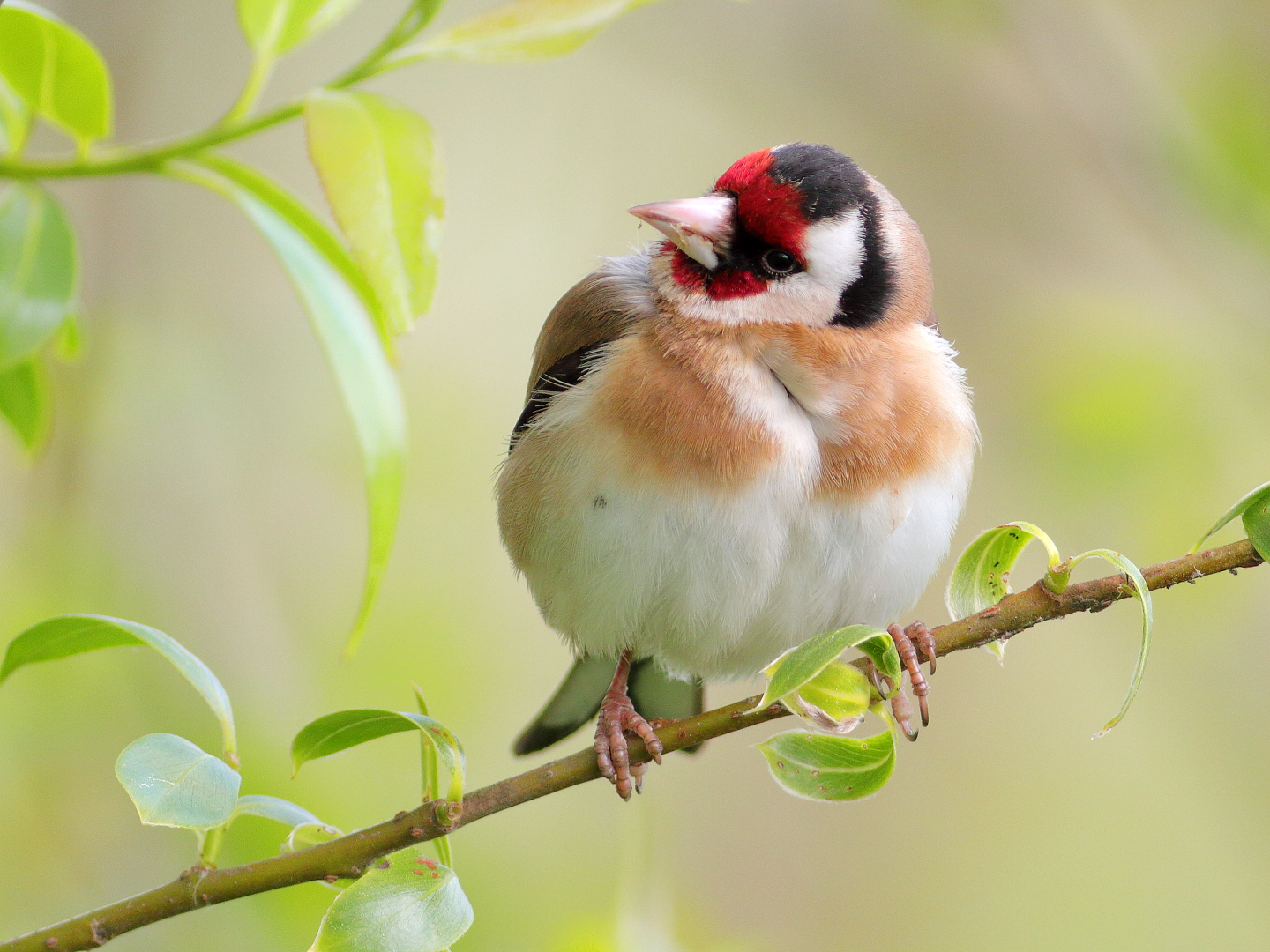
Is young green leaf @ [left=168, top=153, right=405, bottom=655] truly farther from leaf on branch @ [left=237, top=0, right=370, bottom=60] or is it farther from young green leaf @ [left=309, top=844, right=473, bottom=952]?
young green leaf @ [left=309, top=844, right=473, bottom=952]

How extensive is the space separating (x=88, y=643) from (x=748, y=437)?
1.21 meters

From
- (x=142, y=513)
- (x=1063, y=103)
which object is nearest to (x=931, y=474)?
(x=1063, y=103)

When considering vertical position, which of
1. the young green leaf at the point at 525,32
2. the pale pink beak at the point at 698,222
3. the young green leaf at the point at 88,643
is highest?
the young green leaf at the point at 525,32

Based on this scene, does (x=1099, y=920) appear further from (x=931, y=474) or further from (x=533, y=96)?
(x=533, y=96)

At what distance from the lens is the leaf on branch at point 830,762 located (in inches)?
46.0

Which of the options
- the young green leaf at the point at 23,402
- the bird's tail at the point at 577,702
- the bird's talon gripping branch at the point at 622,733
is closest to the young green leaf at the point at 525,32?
the young green leaf at the point at 23,402

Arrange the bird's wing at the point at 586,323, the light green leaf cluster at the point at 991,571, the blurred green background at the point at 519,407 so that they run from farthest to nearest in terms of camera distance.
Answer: the blurred green background at the point at 519,407 → the bird's wing at the point at 586,323 → the light green leaf cluster at the point at 991,571

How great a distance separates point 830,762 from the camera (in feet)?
3.86

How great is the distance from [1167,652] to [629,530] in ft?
7.83

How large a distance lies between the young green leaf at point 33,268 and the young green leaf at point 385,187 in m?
0.34

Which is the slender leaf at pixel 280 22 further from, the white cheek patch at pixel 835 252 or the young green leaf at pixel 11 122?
the white cheek patch at pixel 835 252

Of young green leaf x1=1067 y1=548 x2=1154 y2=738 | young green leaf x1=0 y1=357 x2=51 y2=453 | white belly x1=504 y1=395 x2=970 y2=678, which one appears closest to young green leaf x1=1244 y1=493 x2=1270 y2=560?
young green leaf x1=1067 y1=548 x2=1154 y2=738

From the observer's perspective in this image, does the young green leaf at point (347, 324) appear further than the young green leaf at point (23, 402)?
No

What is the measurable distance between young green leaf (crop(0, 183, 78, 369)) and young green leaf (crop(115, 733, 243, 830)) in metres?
0.39
